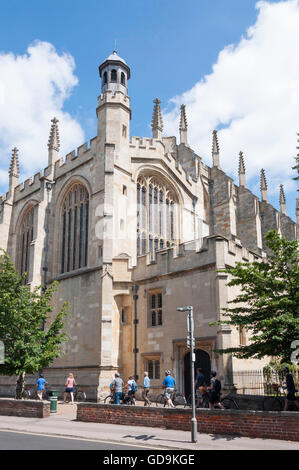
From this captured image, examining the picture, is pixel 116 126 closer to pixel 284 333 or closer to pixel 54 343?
pixel 54 343

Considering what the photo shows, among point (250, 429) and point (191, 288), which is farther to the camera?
point (191, 288)

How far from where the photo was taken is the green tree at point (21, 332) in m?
16.8

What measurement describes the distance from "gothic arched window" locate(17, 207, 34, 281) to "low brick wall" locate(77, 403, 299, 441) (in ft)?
63.4

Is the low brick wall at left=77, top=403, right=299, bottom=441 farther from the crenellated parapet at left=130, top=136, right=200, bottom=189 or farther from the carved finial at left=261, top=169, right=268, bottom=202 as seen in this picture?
the carved finial at left=261, top=169, right=268, bottom=202

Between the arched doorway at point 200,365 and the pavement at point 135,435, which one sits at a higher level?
the arched doorway at point 200,365

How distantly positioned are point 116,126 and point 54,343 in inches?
498

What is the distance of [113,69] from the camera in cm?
2741

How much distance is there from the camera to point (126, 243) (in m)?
23.5

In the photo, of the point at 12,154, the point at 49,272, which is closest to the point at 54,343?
the point at 49,272

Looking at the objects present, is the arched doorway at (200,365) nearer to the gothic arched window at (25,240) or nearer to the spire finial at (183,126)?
the gothic arched window at (25,240)

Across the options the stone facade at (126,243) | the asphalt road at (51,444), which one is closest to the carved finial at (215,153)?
the stone facade at (126,243)

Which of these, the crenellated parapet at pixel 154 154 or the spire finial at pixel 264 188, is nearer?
the crenellated parapet at pixel 154 154

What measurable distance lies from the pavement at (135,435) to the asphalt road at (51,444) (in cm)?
35

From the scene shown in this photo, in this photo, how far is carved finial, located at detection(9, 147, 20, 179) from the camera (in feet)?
113
